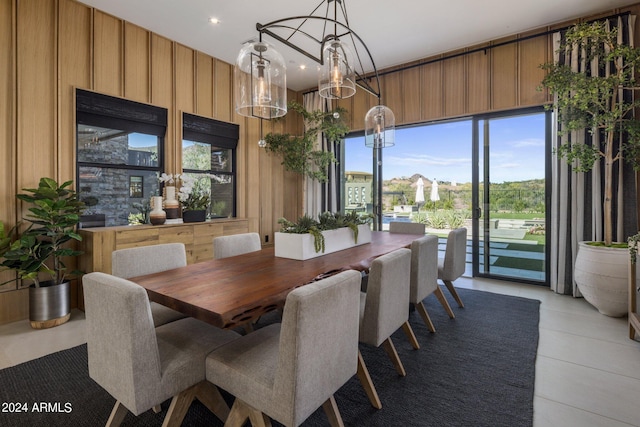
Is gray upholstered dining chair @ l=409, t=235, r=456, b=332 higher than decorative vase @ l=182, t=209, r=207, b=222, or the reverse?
decorative vase @ l=182, t=209, r=207, b=222

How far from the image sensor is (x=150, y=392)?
125 cm

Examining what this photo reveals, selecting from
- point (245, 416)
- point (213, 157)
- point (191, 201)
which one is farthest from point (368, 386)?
point (213, 157)

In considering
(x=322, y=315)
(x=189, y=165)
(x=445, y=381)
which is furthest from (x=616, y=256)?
(x=189, y=165)

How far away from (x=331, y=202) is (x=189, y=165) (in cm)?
245

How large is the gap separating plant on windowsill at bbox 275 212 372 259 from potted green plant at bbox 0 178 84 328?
205 cm

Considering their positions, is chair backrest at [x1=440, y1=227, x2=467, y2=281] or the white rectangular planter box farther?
chair backrest at [x1=440, y1=227, x2=467, y2=281]

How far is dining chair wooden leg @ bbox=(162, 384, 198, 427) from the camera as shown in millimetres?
1419

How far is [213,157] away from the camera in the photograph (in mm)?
4934

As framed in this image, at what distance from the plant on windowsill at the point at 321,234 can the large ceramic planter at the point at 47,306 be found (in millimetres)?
2276

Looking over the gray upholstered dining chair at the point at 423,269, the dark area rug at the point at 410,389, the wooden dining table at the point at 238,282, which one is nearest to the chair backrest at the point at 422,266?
the gray upholstered dining chair at the point at 423,269

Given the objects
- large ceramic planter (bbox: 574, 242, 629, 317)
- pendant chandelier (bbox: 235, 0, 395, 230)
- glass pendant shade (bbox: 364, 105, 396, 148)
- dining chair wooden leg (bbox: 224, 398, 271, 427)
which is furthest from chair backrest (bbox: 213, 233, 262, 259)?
large ceramic planter (bbox: 574, 242, 629, 317)

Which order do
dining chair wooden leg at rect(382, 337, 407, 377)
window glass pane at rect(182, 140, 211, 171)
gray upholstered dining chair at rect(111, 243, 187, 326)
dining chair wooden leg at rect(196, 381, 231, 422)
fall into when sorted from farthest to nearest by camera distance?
window glass pane at rect(182, 140, 211, 171), dining chair wooden leg at rect(382, 337, 407, 377), gray upholstered dining chair at rect(111, 243, 187, 326), dining chair wooden leg at rect(196, 381, 231, 422)

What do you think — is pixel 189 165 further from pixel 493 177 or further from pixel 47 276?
pixel 493 177

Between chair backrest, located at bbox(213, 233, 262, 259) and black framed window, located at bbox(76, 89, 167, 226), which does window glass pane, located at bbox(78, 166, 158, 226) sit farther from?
chair backrest, located at bbox(213, 233, 262, 259)
